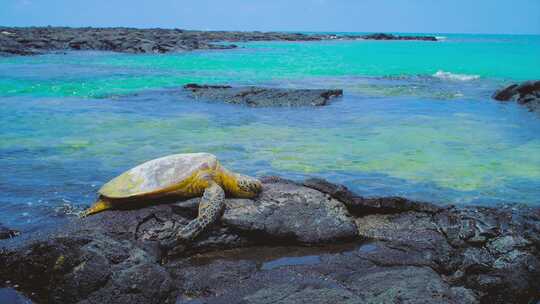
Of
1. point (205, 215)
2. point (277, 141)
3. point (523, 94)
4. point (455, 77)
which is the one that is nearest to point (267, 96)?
point (277, 141)

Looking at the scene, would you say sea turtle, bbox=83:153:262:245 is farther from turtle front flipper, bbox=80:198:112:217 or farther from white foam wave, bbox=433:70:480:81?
white foam wave, bbox=433:70:480:81

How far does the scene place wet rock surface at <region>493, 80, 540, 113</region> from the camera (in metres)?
19.9

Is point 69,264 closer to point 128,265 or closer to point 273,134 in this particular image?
point 128,265

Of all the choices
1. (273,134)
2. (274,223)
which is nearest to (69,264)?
(274,223)

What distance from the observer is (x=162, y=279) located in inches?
181

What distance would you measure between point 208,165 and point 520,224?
393 cm

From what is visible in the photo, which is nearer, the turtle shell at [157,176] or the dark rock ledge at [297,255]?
the dark rock ledge at [297,255]

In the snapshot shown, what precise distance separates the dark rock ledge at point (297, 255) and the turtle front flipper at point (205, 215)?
12 cm

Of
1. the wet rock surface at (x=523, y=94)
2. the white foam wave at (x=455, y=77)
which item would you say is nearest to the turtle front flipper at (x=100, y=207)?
the wet rock surface at (x=523, y=94)

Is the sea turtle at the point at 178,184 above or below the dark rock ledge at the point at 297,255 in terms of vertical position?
above

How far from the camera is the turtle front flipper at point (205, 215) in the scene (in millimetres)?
5586

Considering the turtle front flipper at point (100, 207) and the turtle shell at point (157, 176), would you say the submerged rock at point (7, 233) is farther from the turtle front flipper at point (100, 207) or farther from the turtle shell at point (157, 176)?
the turtle shell at point (157, 176)

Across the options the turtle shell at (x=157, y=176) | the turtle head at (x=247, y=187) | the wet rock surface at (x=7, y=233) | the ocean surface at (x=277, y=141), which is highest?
the turtle shell at (x=157, y=176)

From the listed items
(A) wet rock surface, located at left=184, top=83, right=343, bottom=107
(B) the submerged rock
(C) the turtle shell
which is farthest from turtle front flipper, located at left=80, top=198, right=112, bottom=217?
(A) wet rock surface, located at left=184, top=83, right=343, bottom=107
